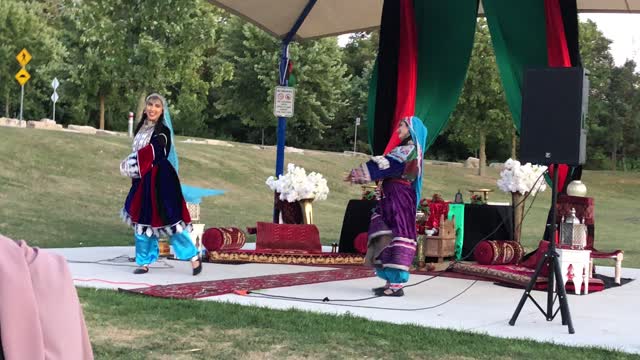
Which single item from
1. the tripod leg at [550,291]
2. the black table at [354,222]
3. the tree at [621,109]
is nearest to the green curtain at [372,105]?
the black table at [354,222]

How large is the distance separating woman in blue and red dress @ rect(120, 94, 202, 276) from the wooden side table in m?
3.55

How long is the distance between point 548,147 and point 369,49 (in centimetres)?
4168

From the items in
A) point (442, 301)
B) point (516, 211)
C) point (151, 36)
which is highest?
point (151, 36)

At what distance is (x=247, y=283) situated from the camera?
7781 mm

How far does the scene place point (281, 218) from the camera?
1066cm

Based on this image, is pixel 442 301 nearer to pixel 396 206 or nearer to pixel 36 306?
pixel 396 206

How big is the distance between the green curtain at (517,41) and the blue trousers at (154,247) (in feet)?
13.2

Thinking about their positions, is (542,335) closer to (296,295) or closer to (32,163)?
(296,295)

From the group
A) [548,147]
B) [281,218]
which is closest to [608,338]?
[548,147]

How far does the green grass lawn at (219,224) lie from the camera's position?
5109mm

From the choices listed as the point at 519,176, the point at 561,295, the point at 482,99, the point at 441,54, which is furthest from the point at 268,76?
the point at 561,295

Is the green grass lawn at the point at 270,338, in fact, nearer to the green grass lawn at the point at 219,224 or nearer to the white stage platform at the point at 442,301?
the green grass lawn at the point at 219,224

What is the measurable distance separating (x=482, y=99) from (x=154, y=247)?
23586mm

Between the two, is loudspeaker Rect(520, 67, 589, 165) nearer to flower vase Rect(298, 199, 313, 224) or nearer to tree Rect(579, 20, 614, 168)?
flower vase Rect(298, 199, 313, 224)
